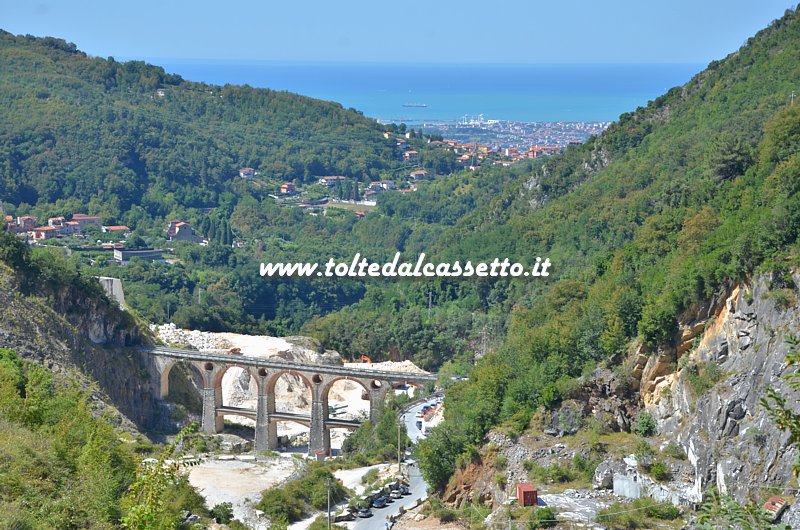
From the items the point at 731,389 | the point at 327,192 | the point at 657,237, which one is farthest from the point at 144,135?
the point at 731,389

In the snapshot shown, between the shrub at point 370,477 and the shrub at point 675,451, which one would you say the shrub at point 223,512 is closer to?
the shrub at point 370,477

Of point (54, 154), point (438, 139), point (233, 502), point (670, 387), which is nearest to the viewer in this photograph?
point (670, 387)


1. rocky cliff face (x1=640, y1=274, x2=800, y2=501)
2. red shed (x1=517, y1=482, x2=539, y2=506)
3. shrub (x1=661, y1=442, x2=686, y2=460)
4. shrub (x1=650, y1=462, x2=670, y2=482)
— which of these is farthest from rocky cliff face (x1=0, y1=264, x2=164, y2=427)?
shrub (x1=650, y1=462, x2=670, y2=482)

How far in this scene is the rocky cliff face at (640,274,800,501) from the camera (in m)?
28.6

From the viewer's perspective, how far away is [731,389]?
31.0m

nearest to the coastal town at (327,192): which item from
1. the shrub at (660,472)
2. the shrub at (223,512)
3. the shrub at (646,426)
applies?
the shrub at (223,512)

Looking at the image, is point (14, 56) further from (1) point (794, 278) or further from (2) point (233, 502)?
(1) point (794, 278)

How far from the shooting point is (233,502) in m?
40.0

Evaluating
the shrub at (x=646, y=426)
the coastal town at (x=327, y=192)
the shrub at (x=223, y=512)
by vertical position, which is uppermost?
the coastal town at (x=327, y=192)

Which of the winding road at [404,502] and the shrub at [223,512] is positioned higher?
the shrub at [223,512]

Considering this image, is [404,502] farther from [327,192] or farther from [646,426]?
[327,192]

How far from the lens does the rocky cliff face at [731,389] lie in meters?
28.6

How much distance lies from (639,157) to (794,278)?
130 feet

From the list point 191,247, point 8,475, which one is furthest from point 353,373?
point 191,247
